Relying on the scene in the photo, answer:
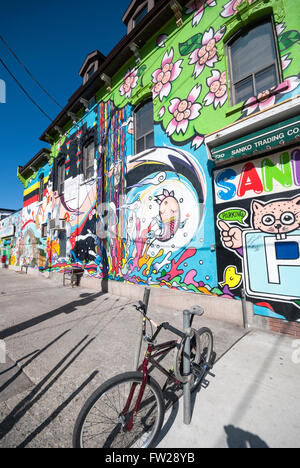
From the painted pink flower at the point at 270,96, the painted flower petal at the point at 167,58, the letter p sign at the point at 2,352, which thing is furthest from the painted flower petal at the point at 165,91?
the letter p sign at the point at 2,352

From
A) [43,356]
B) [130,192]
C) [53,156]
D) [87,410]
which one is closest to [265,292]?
[87,410]

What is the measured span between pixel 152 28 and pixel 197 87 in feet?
12.4

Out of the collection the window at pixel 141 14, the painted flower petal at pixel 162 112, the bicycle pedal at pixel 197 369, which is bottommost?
the bicycle pedal at pixel 197 369

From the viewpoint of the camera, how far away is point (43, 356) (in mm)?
3209

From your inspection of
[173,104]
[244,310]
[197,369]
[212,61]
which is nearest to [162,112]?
Result: [173,104]

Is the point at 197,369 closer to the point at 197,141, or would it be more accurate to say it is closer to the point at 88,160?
the point at 197,141

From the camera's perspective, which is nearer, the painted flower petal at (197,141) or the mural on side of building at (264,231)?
the mural on side of building at (264,231)

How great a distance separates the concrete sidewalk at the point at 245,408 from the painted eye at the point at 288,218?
2580 mm

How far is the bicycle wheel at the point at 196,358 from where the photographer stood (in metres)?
2.09

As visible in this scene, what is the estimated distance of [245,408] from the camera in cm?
217

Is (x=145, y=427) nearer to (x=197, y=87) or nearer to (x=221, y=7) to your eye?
(x=197, y=87)

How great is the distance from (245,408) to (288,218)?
3621mm

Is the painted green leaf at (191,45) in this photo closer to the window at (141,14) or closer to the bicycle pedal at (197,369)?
the window at (141,14)

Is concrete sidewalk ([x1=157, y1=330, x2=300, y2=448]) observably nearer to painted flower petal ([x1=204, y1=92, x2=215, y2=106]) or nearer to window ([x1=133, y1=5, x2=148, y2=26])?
painted flower petal ([x1=204, y1=92, x2=215, y2=106])
